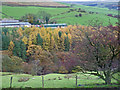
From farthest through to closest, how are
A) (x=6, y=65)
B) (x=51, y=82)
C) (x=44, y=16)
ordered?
(x=44, y=16) < (x=6, y=65) < (x=51, y=82)

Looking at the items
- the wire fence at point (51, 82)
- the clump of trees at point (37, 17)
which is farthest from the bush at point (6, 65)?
the clump of trees at point (37, 17)

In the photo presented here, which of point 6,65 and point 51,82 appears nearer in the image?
point 51,82

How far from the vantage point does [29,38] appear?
3444 cm

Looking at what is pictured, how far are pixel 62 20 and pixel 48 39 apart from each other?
20728 millimetres

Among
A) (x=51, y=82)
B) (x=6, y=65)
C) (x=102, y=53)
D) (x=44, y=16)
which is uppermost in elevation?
(x=44, y=16)

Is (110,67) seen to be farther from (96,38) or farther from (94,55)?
(96,38)

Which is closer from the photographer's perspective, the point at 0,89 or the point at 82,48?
the point at 0,89

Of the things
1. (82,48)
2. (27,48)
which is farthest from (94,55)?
(27,48)

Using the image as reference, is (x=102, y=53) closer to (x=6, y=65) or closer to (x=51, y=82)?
(x=51, y=82)

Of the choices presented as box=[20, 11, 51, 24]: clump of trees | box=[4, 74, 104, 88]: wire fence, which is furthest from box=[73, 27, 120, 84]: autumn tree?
box=[20, 11, 51, 24]: clump of trees

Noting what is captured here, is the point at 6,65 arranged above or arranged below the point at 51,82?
below

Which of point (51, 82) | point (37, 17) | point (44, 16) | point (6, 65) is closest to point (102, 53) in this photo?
point (51, 82)

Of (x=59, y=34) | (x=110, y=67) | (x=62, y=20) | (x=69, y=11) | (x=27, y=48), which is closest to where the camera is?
(x=110, y=67)

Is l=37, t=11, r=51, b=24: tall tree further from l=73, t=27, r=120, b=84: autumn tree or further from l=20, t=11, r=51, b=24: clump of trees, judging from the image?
l=73, t=27, r=120, b=84: autumn tree
